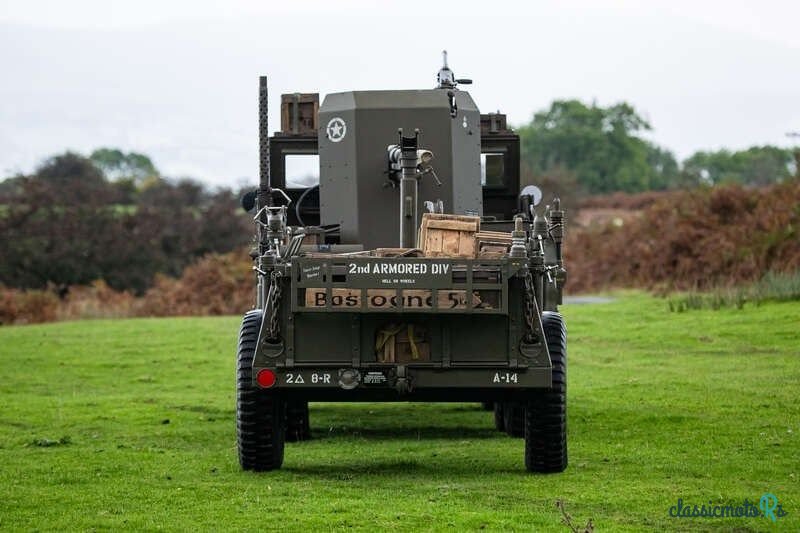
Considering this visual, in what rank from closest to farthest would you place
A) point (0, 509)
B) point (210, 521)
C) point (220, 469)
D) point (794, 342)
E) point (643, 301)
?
point (210, 521)
point (0, 509)
point (220, 469)
point (794, 342)
point (643, 301)

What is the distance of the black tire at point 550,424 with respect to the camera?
1308 cm

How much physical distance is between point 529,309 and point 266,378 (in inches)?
84.6

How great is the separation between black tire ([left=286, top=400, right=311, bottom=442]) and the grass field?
7.5 inches

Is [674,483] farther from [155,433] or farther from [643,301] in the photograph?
[643,301]

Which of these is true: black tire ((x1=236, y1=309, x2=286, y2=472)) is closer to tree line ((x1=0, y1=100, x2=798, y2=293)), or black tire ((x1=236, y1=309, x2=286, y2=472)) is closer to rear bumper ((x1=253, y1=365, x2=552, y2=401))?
rear bumper ((x1=253, y1=365, x2=552, y2=401))

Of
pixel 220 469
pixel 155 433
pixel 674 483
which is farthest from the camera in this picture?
pixel 155 433

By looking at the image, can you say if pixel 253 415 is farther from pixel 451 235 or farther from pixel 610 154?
pixel 610 154

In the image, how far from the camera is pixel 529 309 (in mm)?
12641

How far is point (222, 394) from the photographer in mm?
21750

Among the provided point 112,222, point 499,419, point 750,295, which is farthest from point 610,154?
point 499,419

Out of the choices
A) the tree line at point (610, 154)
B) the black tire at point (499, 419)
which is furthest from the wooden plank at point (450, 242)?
the tree line at point (610, 154)

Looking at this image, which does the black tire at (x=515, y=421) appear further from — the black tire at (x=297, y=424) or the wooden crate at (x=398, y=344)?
the wooden crate at (x=398, y=344)

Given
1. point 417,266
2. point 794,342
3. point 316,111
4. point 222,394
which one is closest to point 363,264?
point 417,266

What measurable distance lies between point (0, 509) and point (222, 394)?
1014 cm
